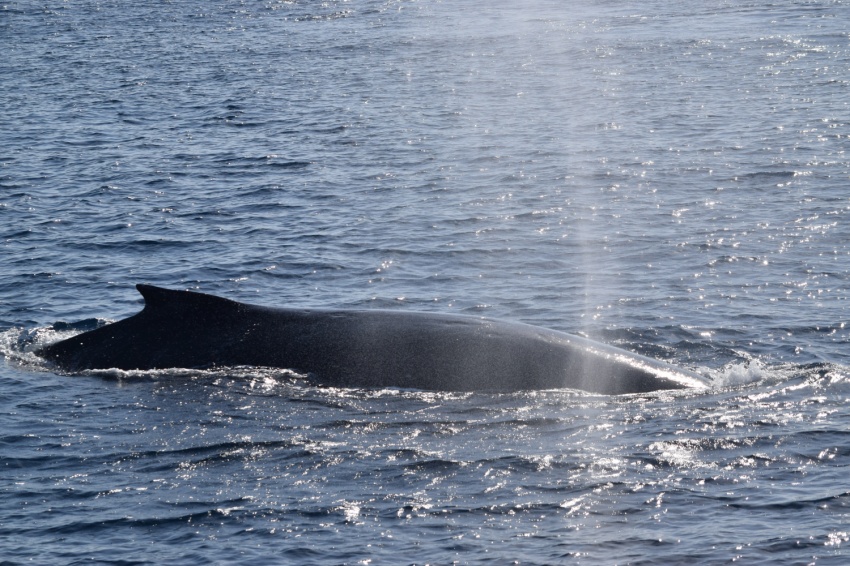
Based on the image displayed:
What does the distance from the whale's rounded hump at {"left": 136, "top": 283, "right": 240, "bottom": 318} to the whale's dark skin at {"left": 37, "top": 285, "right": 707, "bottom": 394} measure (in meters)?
0.01

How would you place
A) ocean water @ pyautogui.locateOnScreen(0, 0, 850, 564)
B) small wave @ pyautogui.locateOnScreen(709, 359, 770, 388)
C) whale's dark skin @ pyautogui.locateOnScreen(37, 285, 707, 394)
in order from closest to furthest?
ocean water @ pyautogui.locateOnScreen(0, 0, 850, 564) → whale's dark skin @ pyautogui.locateOnScreen(37, 285, 707, 394) → small wave @ pyautogui.locateOnScreen(709, 359, 770, 388)

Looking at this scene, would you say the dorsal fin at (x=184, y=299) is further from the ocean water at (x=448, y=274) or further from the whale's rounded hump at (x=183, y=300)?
the ocean water at (x=448, y=274)

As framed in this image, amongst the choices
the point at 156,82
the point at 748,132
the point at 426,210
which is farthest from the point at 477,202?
the point at 156,82

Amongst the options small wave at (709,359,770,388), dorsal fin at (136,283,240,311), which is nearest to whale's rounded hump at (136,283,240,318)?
dorsal fin at (136,283,240,311)

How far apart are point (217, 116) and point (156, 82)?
245 inches

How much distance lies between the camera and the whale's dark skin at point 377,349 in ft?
38.7

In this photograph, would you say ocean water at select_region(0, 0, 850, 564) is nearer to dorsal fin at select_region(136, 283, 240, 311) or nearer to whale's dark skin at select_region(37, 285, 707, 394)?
whale's dark skin at select_region(37, 285, 707, 394)

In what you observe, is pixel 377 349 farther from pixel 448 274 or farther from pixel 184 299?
pixel 448 274

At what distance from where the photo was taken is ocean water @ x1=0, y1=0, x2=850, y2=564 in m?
9.43

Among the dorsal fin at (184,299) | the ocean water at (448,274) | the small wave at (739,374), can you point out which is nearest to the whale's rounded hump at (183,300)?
the dorsal fin at (184,299)

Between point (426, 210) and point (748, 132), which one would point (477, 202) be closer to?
point (426, 210)

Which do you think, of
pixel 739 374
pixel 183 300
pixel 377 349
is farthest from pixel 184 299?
pixel 739 374

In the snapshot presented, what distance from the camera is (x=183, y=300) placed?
12.3 meters

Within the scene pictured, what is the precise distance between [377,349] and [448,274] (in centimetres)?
572
